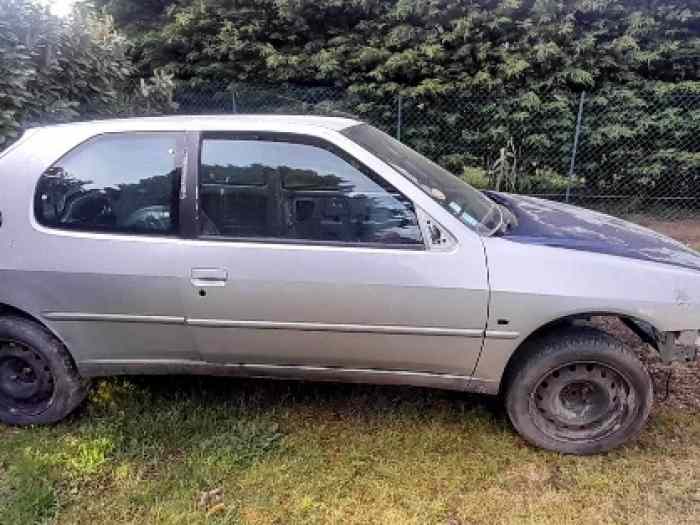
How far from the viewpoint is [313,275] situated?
290 centimetres

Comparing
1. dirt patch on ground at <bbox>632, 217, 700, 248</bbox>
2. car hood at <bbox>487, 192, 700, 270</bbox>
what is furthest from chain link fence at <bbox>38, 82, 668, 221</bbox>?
car hood at <bbox>487, 192, 700, 270</bbox>

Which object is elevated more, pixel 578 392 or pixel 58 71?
pixel 58 71

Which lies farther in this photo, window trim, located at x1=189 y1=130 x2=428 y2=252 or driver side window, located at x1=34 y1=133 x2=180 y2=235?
driver side window, located at x1=34 y1=133 x2=180 y2=235

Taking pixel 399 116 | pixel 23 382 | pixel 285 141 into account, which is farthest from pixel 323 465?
pixel 399 116

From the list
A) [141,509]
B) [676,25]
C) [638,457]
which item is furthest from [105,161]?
[676,25]

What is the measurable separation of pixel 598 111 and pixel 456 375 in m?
6.30

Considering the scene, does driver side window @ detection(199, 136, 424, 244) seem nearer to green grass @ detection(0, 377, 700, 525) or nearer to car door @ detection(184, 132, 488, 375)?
car door @ detection(184, 132, 488, 375)

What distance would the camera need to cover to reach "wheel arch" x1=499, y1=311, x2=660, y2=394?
2.88m

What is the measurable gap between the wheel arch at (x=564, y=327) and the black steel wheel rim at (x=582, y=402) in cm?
16

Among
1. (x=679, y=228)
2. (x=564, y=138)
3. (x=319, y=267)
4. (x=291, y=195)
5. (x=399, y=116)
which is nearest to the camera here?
(x=319, y=267)

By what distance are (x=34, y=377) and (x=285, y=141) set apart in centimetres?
189

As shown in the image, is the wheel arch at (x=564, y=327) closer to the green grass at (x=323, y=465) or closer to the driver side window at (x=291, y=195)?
the green grass at (x=323, y=465)

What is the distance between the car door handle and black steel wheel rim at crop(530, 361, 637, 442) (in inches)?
64.2

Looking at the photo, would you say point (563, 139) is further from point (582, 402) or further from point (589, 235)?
point (582, 402)
